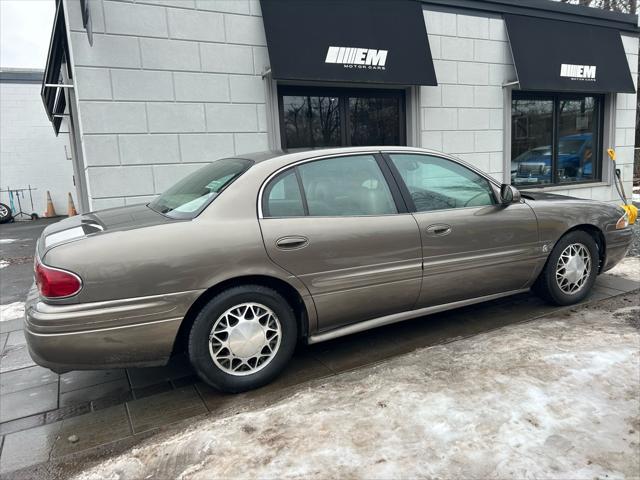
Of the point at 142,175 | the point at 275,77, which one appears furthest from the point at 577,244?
the point at 142,175

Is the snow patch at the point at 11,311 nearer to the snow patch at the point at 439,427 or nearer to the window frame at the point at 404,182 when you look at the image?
the snow patch at the point at 439,427

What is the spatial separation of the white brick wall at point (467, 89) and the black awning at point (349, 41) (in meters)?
0.58

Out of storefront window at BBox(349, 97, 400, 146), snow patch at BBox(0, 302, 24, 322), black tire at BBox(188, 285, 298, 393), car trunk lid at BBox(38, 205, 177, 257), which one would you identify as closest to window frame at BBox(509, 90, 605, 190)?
storefront window at BBox(349, 97, 400, 146)

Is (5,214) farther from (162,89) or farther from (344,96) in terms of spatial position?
(344,96)

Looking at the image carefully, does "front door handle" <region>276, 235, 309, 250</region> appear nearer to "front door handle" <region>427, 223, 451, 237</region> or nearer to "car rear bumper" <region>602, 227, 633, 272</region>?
"front door handle" <region>427, 223, 451, 237</region>

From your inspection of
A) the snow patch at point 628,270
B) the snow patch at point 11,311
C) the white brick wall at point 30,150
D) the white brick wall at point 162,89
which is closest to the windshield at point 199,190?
the white brick wall at point 162,89

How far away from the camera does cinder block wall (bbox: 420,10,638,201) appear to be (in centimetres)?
782

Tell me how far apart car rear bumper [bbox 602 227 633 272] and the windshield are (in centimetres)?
354

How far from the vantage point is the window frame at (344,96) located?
23.1 feet

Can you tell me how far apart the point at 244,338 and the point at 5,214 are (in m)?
17.1

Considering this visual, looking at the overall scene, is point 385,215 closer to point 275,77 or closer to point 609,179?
point 275,77

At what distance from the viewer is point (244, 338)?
306 centimetres

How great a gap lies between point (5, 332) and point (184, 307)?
2.93m

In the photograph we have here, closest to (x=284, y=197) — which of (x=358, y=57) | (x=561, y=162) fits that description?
(x=358, y=57)
